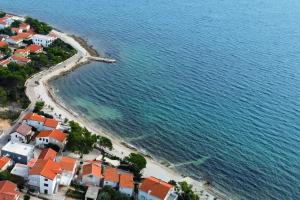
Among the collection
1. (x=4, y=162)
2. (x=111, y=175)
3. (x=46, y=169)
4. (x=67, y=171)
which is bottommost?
(x=4, y=162)

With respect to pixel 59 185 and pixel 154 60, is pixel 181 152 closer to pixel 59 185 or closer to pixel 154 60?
pixel 59 185

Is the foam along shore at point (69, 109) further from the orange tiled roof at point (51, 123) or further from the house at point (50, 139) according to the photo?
the house at point (50, 139)

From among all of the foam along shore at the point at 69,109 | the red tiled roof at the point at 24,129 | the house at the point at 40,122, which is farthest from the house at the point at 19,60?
the red tiled roof at the point at 24,129

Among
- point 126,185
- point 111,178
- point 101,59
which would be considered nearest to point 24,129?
point 111,178

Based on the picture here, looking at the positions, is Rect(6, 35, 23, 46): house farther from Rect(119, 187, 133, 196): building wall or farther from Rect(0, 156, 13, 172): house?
Rect(119, 187, 133, 196): building wall

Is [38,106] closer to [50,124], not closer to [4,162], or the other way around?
[50,124]

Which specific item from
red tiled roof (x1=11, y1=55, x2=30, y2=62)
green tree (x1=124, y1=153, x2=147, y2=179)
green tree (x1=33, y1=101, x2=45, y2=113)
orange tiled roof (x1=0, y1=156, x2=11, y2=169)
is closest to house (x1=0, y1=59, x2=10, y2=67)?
red tiled roof (x1=11, y1=55, x2=30, y2=62)
